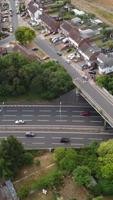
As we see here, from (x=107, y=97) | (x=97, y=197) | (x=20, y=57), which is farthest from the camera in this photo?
(x=20, y=57)

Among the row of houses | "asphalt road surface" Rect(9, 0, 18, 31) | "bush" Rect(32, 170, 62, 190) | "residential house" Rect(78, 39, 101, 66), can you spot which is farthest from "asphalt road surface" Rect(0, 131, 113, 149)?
"asphalt road surface" Rect(9, 0, 18, 31)

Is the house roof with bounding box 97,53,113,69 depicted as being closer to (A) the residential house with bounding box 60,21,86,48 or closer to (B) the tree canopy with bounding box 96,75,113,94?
(B) the tree canopy with bounding box 96,75,113,94

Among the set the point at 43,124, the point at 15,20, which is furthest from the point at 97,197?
the point at 15,20

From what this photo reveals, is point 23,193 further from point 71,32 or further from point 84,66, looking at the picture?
point 71,32

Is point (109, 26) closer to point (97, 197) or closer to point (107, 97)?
point (107, 97)

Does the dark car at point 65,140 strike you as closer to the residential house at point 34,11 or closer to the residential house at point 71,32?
the residential house at point 71,32
